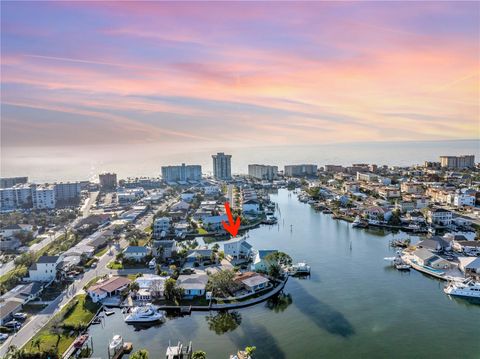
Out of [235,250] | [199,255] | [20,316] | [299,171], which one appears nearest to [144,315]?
[20,316]

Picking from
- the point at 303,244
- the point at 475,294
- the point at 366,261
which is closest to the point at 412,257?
the point at 366,261

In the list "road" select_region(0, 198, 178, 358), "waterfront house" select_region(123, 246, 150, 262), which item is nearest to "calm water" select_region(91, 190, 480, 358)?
"road" select_region(0, 198, 178, 358)

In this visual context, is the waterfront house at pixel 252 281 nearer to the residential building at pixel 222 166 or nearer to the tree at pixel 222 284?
the tree at pixel 222 284

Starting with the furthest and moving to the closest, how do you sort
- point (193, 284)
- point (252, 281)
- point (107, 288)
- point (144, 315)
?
point (252, 281) → point (193, 284) → point (107, 288) → point (144, 315)

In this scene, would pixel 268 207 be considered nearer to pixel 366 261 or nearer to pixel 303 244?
pixel 303 244

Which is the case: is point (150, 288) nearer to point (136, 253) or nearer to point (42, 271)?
point (136, 253)
